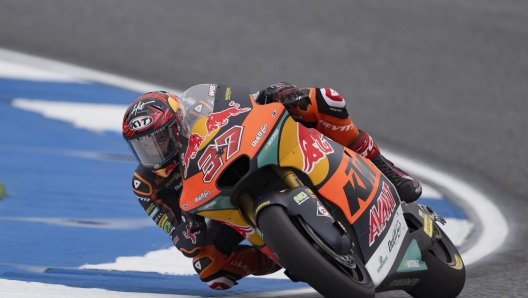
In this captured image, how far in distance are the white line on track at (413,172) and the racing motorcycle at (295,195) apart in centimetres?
79

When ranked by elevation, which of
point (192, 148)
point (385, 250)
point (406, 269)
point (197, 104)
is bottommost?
point (406, 269)

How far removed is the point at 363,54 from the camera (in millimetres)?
9688

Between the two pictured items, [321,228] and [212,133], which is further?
[212,133]

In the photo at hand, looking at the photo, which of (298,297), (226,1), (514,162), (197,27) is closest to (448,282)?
(298,297)

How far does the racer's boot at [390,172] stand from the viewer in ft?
13.9

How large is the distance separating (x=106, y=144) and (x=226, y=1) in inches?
174

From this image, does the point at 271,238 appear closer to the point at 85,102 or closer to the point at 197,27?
the point at 85,102

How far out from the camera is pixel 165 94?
3.93 meters

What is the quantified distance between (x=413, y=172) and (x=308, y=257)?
12.8 ft

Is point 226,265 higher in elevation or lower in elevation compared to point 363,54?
higher

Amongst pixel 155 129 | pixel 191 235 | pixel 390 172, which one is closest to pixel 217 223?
pixel 191 235

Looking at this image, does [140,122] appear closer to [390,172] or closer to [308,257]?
[308,257]

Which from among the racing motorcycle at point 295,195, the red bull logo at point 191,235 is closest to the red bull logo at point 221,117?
the racing motorcycle at point 295,195

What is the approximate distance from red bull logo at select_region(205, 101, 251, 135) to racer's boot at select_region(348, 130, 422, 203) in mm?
760
